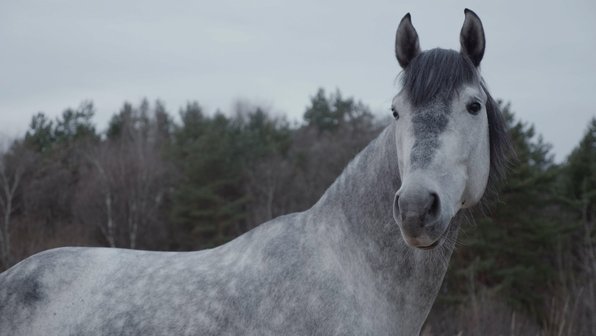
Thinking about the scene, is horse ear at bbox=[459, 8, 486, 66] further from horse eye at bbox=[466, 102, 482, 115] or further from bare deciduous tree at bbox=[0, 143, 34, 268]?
bare deciduous tree at bbox=[0, 143, 34, 268]

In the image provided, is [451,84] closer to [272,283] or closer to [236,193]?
[272,283]

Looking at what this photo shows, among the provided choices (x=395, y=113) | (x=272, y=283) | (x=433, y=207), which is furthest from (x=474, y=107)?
(x=272, y=283)

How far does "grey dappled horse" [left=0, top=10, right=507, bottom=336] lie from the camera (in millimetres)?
2871

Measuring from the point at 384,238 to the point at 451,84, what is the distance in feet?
3.14

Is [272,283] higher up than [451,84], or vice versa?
[451,84]

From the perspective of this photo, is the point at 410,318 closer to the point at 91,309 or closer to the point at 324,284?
the point at 324,284

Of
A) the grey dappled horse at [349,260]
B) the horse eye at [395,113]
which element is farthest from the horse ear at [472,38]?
the horse eye at [395,113]

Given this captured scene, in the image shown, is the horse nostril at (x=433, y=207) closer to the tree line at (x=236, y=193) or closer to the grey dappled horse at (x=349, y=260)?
the grey dappled horse at (x=349, y=260)

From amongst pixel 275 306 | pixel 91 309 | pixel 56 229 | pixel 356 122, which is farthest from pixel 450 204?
pixel 356 122

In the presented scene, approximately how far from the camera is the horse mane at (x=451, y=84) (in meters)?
2.96

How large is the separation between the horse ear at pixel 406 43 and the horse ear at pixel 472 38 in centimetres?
27

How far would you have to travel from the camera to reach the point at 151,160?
119 feet

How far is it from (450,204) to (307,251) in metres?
0.91

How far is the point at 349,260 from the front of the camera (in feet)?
10.2
